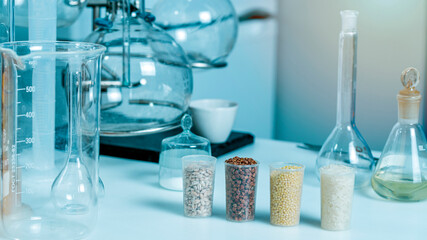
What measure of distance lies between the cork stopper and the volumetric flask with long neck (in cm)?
52

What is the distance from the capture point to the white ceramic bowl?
1.33 meters

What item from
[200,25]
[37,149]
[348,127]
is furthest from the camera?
[200,25]

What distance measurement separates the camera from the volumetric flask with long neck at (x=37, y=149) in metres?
0.80

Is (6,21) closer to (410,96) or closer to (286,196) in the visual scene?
(286,196)

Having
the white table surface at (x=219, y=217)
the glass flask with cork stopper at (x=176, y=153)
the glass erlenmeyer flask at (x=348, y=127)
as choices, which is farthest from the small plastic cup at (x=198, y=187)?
the glass erlenmeyer flask at (x=348, y=127)

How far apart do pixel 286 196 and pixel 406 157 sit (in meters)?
0.27

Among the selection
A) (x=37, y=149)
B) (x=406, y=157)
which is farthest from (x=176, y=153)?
(x=406, y=157)

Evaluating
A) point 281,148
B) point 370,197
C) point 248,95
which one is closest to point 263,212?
point 370,197

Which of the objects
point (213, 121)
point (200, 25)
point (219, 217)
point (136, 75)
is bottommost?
point (219, 217)

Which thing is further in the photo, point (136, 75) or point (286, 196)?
point (136, 75)

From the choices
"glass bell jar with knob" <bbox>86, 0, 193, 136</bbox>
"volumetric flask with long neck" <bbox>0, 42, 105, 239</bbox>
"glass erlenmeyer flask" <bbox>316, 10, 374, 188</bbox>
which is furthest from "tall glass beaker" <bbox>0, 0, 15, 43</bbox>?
"glass erlenmeyer flask" <bbox>316, 10, 374, 188</bbox>

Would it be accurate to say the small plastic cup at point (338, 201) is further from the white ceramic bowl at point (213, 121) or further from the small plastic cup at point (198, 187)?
the white ceramic bowl at point (213, 121)

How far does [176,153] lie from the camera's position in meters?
1.08

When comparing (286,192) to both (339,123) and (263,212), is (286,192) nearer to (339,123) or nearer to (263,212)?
(263,212)
